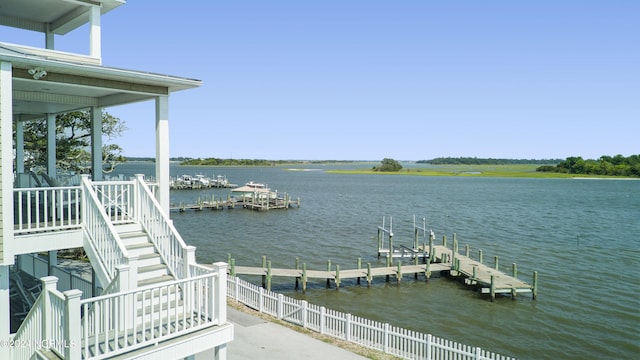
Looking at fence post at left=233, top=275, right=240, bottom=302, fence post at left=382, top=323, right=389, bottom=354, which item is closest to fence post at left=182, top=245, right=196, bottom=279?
fence post at left=382, top=323, right=389, bottom=354

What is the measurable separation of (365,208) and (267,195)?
46.1 ft

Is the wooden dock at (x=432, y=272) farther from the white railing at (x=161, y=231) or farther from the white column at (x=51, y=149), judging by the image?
the white railing at (x=161, y=231)

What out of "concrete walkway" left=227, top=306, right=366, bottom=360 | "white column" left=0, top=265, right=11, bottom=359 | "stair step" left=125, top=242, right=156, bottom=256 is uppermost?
"stair step" left=125, top=242, right=156, bottom=256

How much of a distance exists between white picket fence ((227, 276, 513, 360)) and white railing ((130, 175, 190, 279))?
649cm

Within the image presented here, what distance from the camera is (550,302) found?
2356 cm

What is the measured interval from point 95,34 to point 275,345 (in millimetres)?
9827

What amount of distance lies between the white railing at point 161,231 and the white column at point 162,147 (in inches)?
21.4

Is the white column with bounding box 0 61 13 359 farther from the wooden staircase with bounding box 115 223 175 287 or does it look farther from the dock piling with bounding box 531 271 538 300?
the dock piling with bounding box 531 271 538 300

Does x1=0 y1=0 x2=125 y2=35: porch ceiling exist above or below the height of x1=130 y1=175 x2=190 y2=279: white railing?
above

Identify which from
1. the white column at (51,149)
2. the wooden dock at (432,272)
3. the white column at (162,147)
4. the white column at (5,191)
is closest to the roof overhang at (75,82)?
the white column at (162,147)

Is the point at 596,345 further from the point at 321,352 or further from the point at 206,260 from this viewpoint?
the point at 206,260

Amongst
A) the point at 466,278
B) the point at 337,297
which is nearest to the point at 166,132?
the point at 337,297

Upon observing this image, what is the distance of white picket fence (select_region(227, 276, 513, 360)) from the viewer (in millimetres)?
12895

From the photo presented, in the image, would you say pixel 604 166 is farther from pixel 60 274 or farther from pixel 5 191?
pixel 5 191
